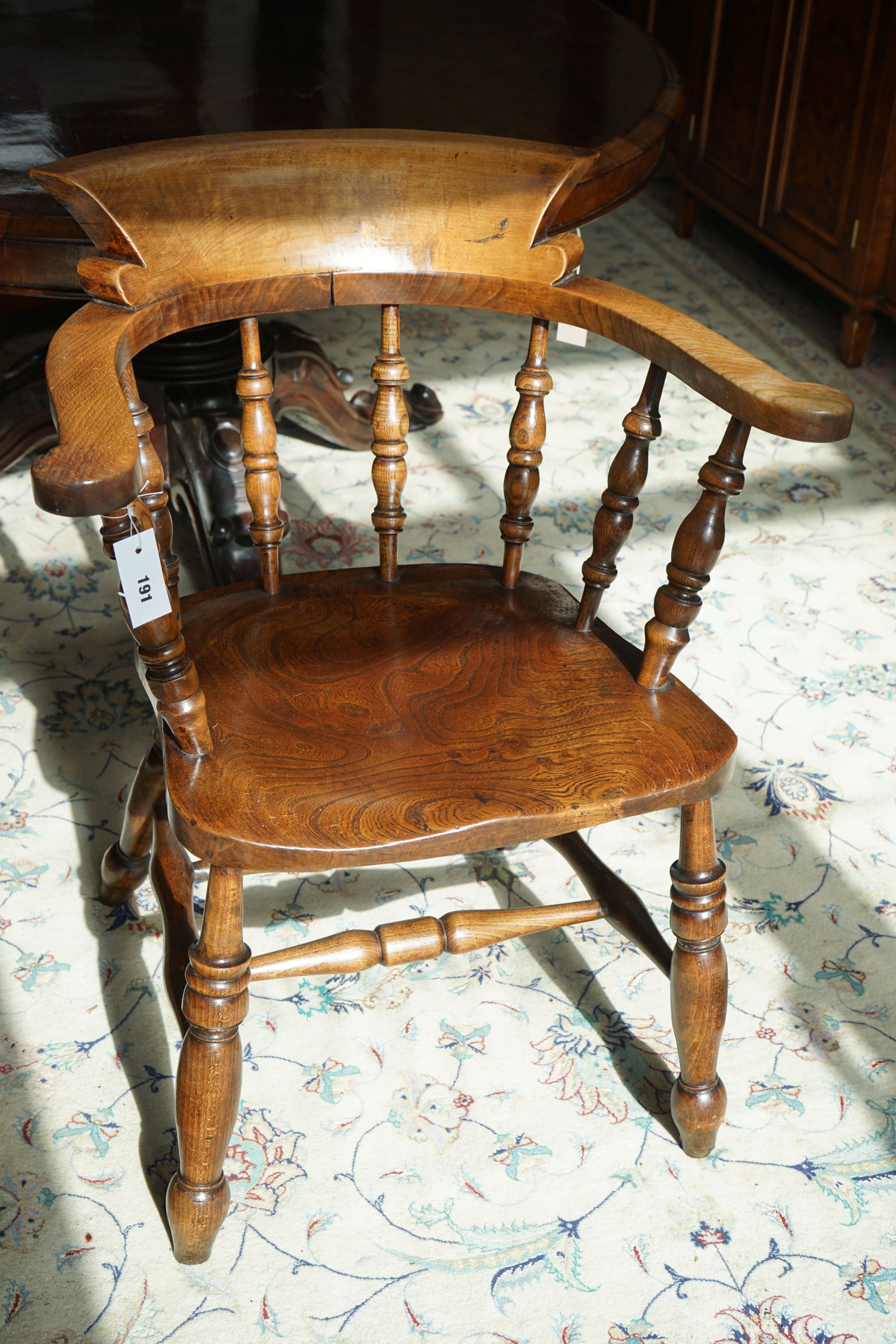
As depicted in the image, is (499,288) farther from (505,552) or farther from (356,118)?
(356,118)

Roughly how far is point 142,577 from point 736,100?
2.79 m

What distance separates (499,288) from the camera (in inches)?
44.8

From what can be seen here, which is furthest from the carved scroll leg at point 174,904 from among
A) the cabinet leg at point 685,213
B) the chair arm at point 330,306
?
the cabinet leg at point 685,213

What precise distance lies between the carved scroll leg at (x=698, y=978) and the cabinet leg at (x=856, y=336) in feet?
6.66

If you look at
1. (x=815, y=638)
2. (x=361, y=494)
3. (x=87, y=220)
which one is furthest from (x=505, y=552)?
(x=361, y=494)

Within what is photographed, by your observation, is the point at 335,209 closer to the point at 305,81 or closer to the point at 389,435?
the point at 389,435

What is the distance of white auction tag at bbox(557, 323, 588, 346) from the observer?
1.13 metres

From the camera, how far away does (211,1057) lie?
1.01m

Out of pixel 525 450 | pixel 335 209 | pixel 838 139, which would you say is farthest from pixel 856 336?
pixel 335 209

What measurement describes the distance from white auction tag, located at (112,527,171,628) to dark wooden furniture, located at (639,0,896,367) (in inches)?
89.7

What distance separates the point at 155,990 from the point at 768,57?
2642 millimetres

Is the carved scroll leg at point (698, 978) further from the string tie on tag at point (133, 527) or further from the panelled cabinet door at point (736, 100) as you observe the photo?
the panelled cabinet door at point (736, 100)

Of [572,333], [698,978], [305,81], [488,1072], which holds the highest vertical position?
[305,81]

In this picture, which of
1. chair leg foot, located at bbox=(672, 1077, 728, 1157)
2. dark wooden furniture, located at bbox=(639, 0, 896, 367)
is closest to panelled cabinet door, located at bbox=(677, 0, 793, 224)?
dark wooden furniture, located at bbox=(639, 0, 896, 367)
